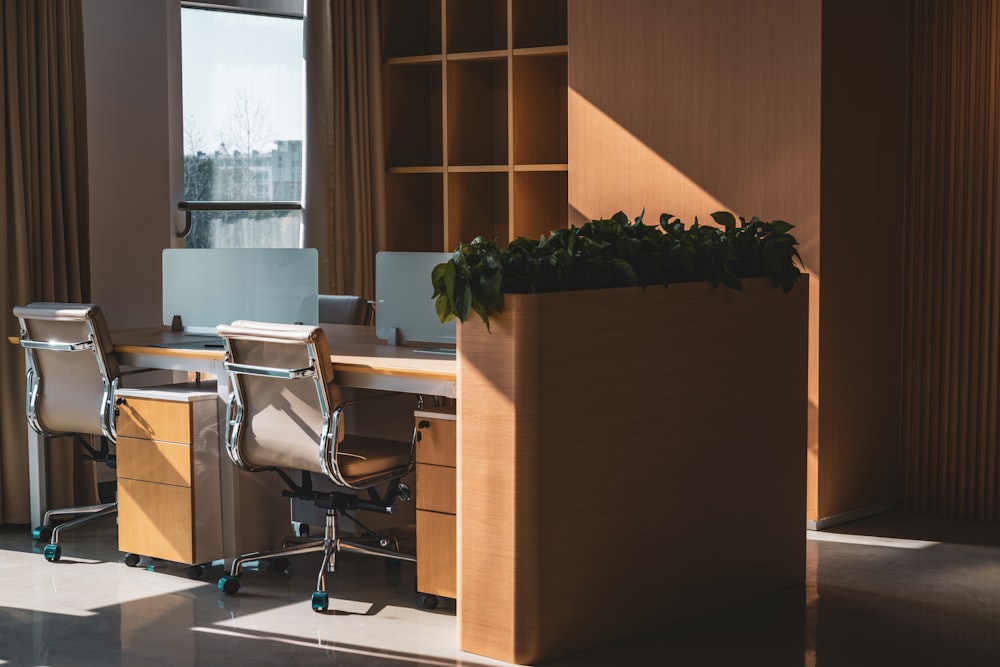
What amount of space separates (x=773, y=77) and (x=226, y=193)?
10.0 feet

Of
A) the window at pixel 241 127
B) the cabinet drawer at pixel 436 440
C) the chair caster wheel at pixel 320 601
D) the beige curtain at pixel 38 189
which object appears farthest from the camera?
the window at pixel 241 127

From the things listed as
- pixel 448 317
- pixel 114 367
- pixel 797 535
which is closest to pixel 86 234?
pixel 114 367

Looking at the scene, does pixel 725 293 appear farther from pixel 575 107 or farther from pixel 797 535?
pixel 575 107

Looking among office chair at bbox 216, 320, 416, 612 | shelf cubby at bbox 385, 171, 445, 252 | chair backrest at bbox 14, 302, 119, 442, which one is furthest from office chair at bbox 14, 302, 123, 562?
shelf cubby at bbox 385, 171, 445, 252

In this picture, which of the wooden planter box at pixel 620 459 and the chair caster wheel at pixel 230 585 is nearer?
the wooden planter box at pixel 620 459

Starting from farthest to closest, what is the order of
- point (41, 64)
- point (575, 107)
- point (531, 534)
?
point (575, 107) → point (41, 64) → point (531, 534)

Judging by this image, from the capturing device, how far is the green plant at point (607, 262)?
3.63 m

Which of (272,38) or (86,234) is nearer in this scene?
(86,234)

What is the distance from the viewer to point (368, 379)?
4.27 metres

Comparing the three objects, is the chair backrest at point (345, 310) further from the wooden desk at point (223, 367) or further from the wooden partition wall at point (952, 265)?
the wooden partition wall at point (952, 265)

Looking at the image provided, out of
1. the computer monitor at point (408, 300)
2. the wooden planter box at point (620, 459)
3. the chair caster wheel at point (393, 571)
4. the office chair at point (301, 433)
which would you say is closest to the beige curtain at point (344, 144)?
the computer monitor at point (408, 300)

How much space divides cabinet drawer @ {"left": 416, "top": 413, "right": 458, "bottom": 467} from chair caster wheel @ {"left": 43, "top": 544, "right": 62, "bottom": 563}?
1636 millimetres

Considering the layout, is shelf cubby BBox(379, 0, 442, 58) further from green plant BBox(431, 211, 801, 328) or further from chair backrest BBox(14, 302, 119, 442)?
green plant BBox(431, 211, 801, 328)

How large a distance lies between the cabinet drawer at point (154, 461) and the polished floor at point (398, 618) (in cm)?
36
